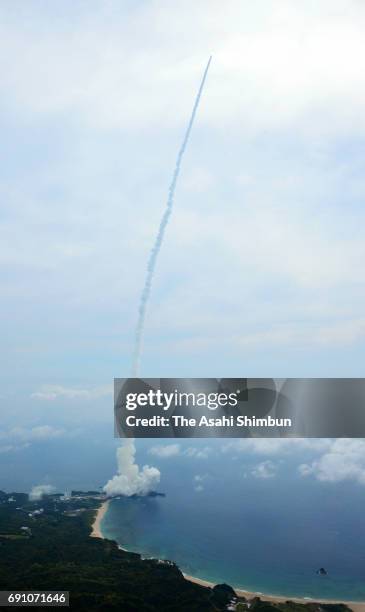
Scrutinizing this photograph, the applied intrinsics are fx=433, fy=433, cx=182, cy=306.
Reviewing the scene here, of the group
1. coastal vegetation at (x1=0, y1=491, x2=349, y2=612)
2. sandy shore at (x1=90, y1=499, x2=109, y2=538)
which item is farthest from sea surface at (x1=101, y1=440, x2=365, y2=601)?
coastal vegetation at (x1=0, y1=491, x2=349, y2=612)

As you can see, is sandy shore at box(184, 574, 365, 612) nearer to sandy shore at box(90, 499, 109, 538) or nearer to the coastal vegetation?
the coastal vegetation

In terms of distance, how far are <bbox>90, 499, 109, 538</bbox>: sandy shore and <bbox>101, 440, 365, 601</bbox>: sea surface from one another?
94cm

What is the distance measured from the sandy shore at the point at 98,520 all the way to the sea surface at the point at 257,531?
0.94 m

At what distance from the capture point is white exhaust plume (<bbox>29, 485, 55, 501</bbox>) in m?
82.4

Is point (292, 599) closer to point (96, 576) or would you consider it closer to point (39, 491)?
point (96, 576)

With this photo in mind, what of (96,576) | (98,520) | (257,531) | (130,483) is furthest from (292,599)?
(130,483)

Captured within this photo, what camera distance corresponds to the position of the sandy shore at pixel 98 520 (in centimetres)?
6112

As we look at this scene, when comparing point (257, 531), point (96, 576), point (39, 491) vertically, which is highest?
point (39, 491)

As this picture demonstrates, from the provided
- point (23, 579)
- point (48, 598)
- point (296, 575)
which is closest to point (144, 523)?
point (296, 575)

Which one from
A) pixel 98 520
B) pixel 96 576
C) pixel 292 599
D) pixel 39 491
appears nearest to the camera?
pixel 96 576

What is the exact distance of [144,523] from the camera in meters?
71.9

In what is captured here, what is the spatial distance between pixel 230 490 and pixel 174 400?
297ft

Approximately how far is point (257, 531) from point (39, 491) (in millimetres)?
44372

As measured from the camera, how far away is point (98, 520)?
69.8m
